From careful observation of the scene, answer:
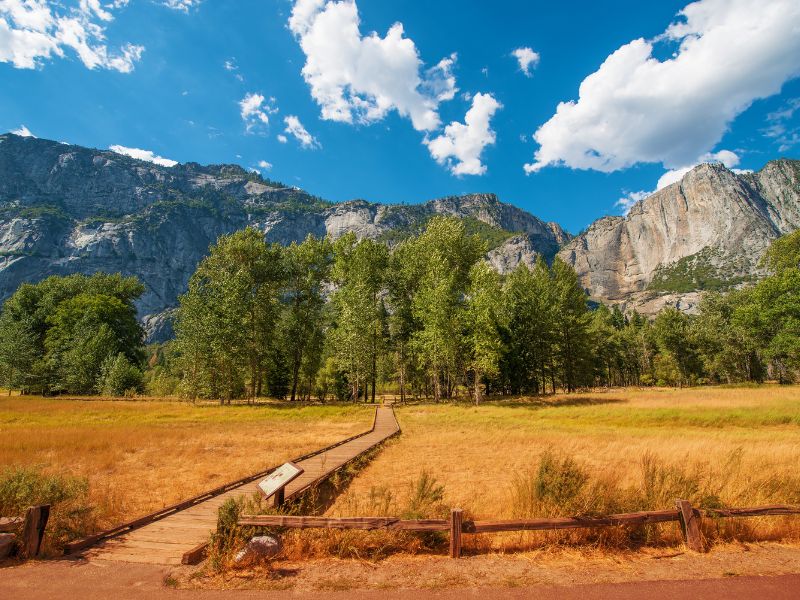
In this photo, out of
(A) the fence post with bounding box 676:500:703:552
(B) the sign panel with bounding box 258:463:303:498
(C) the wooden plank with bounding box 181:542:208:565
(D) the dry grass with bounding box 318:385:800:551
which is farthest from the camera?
(D) the dry grass with bounding box 318:385:800:551

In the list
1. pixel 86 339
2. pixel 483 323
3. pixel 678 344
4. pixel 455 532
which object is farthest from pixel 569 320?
pixel 86 339

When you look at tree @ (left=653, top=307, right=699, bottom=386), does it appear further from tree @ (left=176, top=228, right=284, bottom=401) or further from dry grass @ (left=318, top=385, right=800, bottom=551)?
tree @ (left=176, top=228, right=284, bottom=401)

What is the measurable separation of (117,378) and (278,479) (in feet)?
199

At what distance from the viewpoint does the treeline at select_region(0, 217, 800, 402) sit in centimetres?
4338

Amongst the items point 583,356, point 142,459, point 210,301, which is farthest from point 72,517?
point 583,356

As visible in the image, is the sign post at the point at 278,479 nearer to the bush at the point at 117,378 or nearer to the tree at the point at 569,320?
the tree at the point at 569,320

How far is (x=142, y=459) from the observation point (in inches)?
652

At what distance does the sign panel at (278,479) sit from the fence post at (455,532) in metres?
3.11

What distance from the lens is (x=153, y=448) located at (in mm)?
18984

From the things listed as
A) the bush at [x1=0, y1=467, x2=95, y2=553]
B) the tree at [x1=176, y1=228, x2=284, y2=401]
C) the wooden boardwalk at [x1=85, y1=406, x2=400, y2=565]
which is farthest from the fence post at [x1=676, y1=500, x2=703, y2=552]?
the tree at [x1=176, y1=228, x2=284, y2=401]

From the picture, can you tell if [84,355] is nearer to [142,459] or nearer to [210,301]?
[210,301]

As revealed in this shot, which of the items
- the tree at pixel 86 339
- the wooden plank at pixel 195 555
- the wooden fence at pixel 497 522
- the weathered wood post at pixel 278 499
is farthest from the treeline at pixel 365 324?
the wooden plank at pixel 195 555

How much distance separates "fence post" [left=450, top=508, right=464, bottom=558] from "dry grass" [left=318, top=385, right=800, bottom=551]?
0.71m

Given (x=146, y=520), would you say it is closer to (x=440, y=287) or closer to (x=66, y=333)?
(x=440, y=287)
